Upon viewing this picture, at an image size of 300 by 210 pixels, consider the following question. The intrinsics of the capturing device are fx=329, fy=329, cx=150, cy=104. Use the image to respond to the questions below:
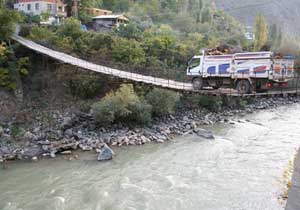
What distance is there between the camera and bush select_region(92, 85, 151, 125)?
529 inches

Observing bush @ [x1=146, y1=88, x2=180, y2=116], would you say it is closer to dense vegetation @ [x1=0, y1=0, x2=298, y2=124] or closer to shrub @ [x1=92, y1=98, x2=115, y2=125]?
dense vegetation @ [x1=0, y1=0, x2=298, y2=124]

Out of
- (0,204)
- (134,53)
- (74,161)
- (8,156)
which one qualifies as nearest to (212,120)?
(134,53)

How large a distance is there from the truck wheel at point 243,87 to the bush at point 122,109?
399 cm

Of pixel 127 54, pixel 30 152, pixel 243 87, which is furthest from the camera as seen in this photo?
pixel 127 54

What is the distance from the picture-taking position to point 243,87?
1205 centimetres

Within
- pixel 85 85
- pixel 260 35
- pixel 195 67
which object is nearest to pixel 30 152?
pixel 85 85

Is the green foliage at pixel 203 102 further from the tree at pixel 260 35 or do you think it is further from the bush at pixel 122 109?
the tree at pixel 260 35

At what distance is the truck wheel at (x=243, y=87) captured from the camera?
38.6 ft

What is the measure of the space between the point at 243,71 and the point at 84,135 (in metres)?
6.61

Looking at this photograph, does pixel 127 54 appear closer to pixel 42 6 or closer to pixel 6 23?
pixel 6 23

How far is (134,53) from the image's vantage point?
1897 centimetres

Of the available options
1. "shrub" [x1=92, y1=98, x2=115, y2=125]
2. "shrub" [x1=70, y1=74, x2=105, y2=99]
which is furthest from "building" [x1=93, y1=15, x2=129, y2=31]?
"shrub" [x1=92, y1=98, x2=115, y2=125]

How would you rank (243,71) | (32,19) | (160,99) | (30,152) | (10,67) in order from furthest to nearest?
(32,19) < (10,67) < (160,99) < (243,71) < (30,152)

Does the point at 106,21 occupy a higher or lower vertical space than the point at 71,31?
higher
